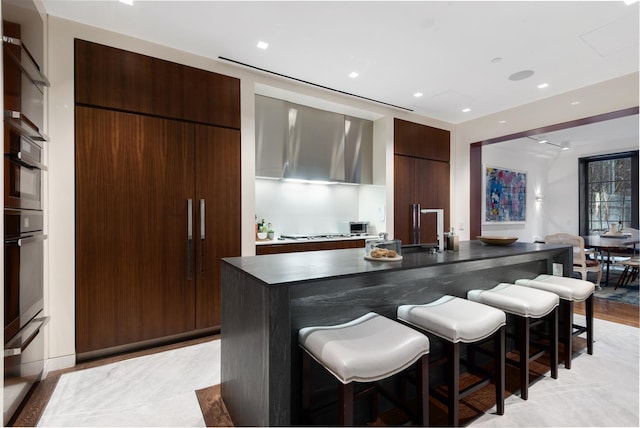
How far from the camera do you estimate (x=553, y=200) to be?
25.9 feet

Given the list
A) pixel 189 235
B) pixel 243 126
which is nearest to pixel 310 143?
pixel 243 126

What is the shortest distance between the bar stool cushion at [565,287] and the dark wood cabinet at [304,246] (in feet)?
6.72

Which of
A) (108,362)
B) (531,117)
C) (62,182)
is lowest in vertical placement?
(108,362)

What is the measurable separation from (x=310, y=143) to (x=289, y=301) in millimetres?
3124

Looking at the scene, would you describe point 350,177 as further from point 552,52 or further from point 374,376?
point 374,376

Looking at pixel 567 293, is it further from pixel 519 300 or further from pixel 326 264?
pixel 326 264

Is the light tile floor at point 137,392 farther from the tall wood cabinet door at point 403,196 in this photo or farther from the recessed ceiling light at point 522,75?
the recessed ceiling light at point 522,75

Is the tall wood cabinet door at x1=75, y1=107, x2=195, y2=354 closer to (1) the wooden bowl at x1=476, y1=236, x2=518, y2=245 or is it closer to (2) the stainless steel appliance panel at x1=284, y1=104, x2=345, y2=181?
(2) the stainless steel appliance panel at x1=284, y1=104, x2=345, y2=181

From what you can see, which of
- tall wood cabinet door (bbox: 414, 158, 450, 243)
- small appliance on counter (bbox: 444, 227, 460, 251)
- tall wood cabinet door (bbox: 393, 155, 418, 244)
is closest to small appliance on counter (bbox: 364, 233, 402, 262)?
small appliance on counter (bbox: 444, 227, 460, 251)

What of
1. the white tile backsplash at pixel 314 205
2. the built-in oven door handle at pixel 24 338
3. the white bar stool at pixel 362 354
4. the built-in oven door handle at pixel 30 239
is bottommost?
the built-in oven door handle at pixel 24 338

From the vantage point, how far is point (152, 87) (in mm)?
2791

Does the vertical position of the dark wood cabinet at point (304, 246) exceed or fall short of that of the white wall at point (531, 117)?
it falls short

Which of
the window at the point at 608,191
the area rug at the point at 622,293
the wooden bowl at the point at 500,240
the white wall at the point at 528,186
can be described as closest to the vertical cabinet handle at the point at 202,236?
the wooden bowl at the point at 500,240

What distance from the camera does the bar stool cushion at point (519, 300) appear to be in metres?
1.93
